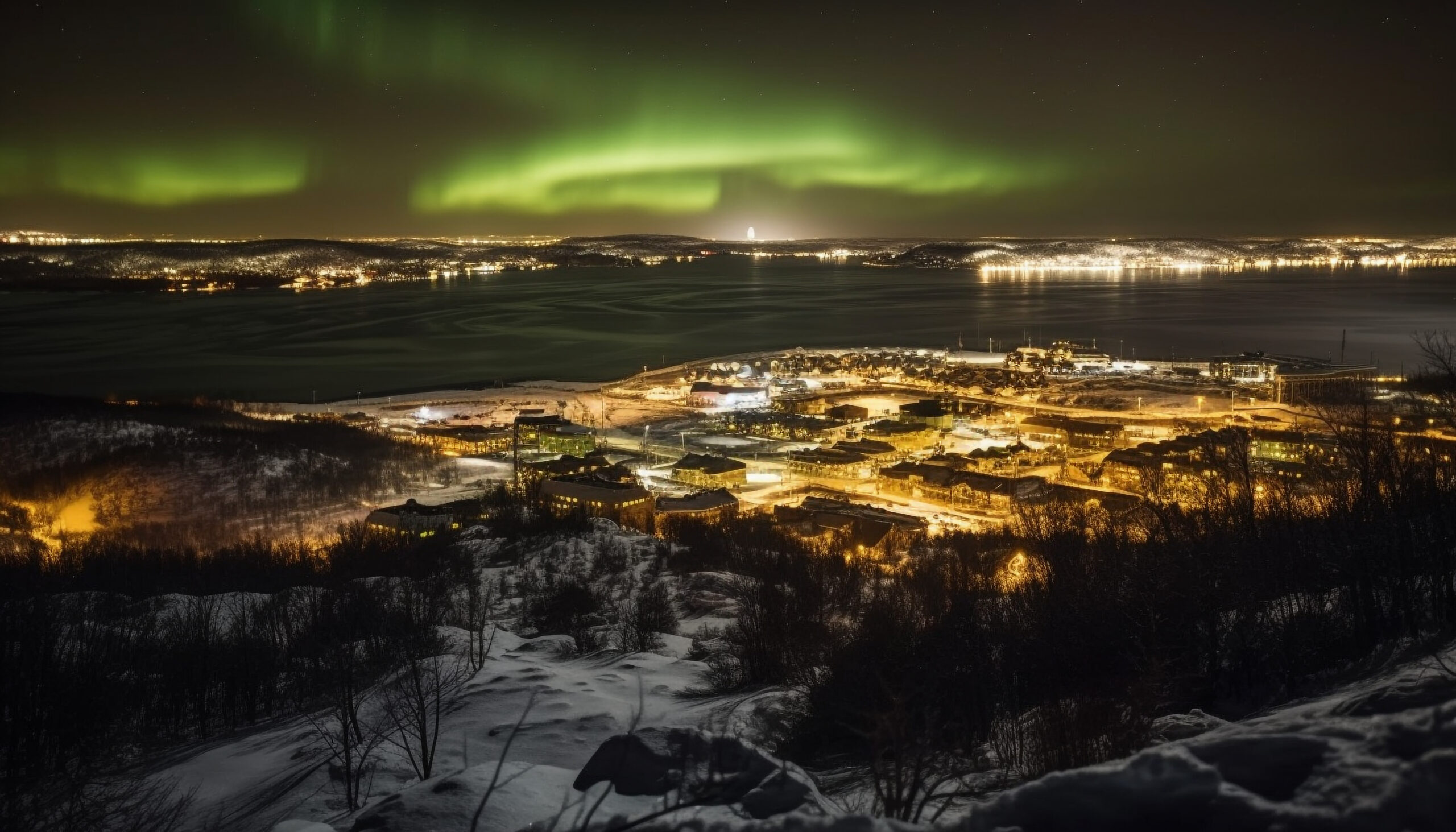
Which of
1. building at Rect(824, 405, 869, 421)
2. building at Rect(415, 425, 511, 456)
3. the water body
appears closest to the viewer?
building at Rect(415, 425, 511, 456)

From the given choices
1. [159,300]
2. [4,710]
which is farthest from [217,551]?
[159,300]

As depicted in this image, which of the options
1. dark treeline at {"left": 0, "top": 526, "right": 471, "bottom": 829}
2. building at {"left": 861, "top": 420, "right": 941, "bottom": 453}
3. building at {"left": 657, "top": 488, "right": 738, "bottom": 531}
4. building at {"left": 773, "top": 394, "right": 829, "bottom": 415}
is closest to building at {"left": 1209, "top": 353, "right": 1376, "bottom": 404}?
building at {"left": 861, "top": 420, "right": 941, "bottom": 453}

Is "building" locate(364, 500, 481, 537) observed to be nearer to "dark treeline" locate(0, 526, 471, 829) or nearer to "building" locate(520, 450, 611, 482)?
"building" locate(520, 450, 611, 482)

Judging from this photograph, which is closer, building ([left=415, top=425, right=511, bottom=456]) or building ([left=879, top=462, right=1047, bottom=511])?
building ([left=879, top=462, right=1047, bottom=511])

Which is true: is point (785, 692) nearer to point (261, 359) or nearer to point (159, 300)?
point (261, 359)

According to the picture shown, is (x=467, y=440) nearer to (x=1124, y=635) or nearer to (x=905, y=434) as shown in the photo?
(x=905, y=434)

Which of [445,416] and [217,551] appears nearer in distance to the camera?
[217,551]
